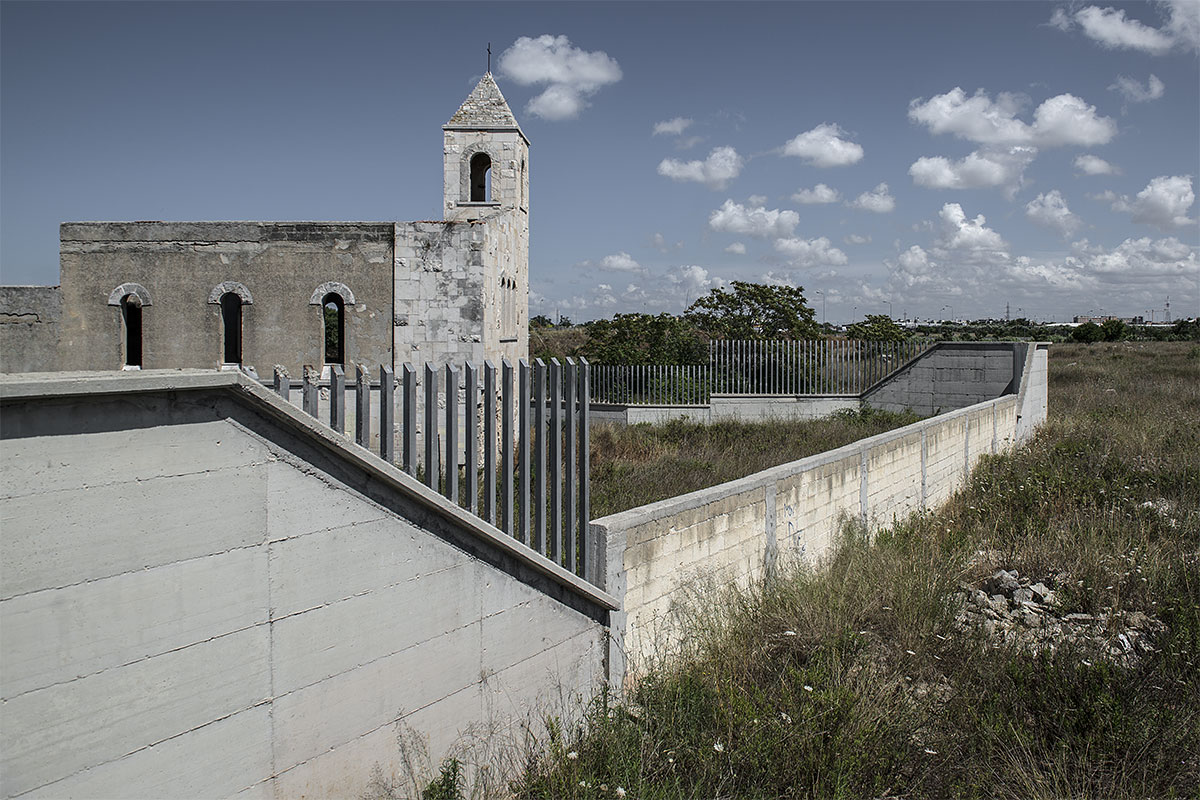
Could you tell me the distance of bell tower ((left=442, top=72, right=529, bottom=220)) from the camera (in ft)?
62.3

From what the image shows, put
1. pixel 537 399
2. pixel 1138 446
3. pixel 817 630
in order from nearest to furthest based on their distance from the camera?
pixel 537 399 < pixel 817 630 < pixel 1138 446

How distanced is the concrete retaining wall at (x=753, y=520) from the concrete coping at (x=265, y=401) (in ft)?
2.43

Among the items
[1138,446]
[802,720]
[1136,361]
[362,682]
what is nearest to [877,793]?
[802,720]

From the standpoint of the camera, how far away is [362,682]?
3619 mm

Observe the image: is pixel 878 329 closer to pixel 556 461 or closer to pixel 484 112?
pixel 484 112

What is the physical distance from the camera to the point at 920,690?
5039mm

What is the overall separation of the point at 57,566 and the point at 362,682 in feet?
4.56

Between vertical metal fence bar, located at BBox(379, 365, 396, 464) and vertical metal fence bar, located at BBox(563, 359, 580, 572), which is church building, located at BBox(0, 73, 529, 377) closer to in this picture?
vertical metal fence bar, located at BBox(563, 359, 580, 572)

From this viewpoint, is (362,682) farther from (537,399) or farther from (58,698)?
(537,399)

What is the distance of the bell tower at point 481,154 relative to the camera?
62.3ft

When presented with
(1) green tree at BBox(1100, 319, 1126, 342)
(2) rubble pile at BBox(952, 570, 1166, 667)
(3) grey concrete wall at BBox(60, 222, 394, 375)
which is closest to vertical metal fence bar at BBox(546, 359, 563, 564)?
(2) rubble pile at BBox(952, 570, 1166, 667)

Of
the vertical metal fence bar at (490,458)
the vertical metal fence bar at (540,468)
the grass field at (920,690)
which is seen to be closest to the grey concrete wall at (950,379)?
the grass field at (920,690)

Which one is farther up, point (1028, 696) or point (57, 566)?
point (57, 566)

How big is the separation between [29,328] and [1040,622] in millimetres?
17534
